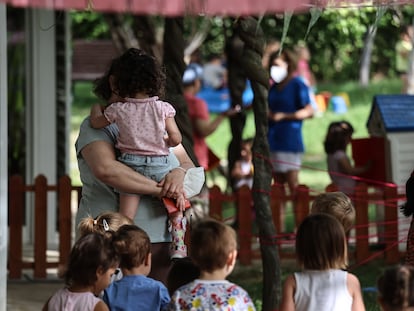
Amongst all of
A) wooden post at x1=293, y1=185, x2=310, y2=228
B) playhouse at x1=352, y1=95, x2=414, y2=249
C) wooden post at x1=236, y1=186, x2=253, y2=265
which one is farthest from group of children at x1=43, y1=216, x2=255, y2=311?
playhouse at x1=352, y1=95, x2=414, y2=249

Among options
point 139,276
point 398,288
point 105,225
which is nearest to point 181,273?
point 139,276

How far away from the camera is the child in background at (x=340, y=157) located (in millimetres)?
11297

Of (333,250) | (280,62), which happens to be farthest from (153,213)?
(280,62)

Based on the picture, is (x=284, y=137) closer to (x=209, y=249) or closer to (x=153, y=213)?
(x=153, y=213)

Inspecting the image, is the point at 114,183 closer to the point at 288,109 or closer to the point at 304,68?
the point at 288,109

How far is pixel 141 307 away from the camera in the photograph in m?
5.34

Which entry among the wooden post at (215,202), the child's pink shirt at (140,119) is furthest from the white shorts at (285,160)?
the child's pink shirt at (140,119)

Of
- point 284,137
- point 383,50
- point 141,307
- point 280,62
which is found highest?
point 383,50

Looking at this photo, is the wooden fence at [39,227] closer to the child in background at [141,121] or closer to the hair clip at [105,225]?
the child in background at [141,121]

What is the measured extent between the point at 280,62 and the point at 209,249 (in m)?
8.30

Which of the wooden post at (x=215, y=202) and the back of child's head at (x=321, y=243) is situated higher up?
the wooden post at (x=215, y=202)

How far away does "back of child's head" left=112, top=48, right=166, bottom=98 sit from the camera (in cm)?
599

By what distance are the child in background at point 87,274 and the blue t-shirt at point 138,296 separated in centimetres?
21

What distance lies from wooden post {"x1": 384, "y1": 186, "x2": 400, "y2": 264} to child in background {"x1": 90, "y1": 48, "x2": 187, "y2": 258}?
4.83 metres
